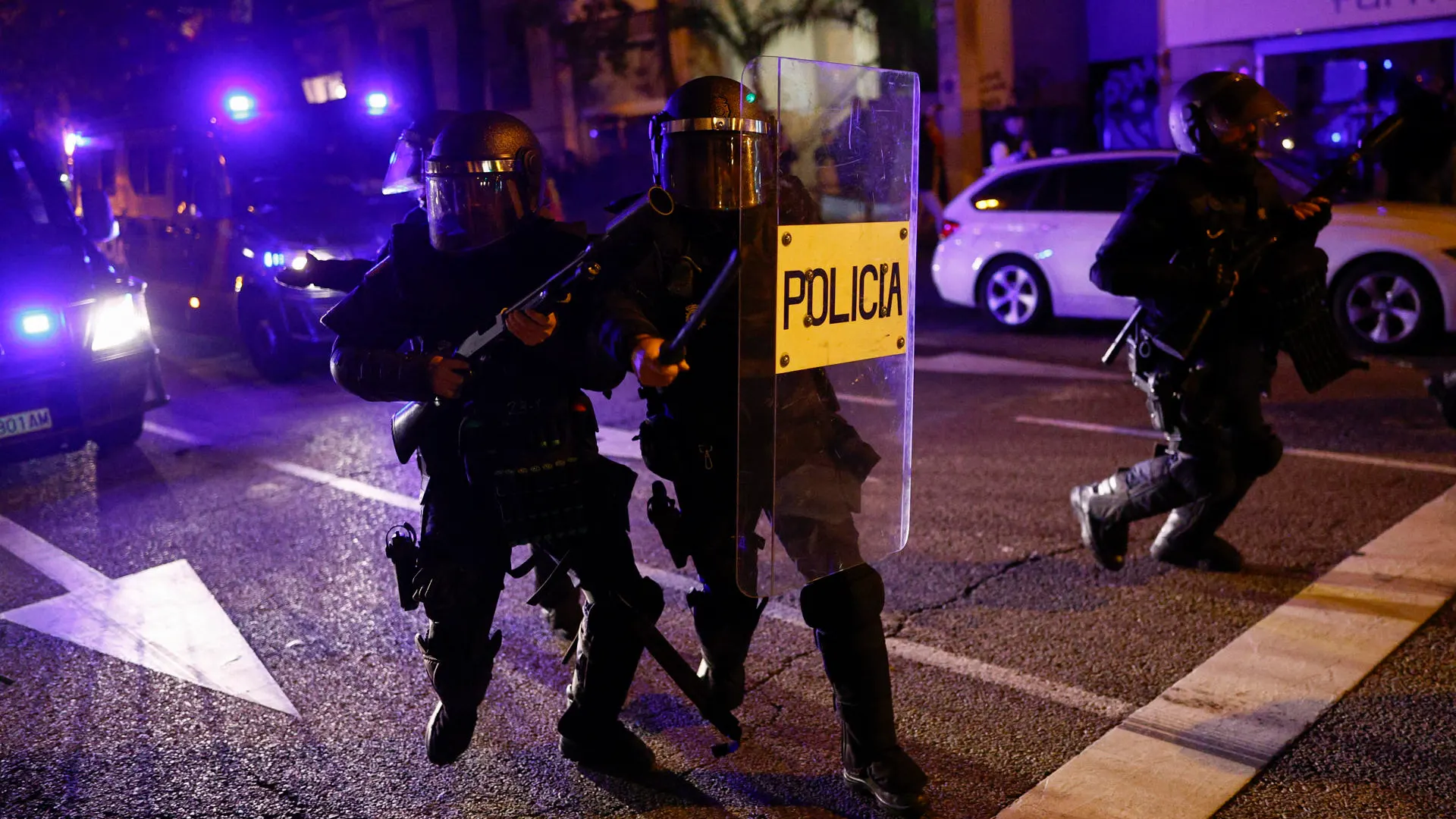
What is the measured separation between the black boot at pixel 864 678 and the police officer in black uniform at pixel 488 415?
50 cm

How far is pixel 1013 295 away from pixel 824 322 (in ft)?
28.8

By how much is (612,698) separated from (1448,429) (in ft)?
18.3

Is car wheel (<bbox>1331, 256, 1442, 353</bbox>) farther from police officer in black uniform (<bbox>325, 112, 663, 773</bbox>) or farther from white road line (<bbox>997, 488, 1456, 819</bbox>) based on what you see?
police officer in black uniform (<bbox>325, 112, 663, 773</bbox>)

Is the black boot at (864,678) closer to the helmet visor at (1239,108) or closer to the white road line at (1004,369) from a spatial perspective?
the helmet visor at (1239,108)

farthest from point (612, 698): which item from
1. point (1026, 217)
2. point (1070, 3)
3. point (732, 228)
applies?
point (1070, 3)

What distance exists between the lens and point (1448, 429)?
6805 mm

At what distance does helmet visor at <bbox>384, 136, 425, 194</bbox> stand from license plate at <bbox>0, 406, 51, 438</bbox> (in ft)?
13.5

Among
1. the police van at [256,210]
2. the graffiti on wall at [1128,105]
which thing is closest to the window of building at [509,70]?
the graffiti on wall at [1128,105]

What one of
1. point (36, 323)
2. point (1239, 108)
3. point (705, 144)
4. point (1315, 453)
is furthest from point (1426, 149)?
point (36, 323)

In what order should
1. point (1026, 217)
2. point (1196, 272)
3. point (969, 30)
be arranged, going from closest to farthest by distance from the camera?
point (1196, 272), point (1026, 217), point (969, 30)

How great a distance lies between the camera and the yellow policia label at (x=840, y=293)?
2.72 metres

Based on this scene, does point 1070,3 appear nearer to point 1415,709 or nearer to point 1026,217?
point 1026,217

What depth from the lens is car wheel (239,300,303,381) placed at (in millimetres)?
10086

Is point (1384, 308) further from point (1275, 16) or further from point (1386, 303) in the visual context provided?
point (1275, 16)
